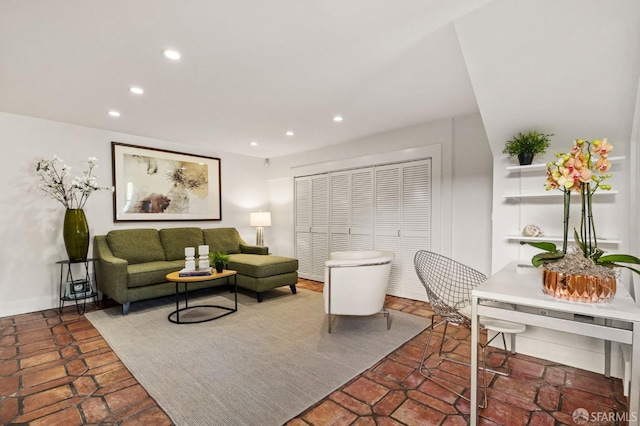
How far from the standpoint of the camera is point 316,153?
5293 millimetres

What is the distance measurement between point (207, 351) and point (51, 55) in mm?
2614

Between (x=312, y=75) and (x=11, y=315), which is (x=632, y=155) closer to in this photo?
(x=312, y=75)

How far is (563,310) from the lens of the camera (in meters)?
1.37

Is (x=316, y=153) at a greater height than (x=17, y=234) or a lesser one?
greater

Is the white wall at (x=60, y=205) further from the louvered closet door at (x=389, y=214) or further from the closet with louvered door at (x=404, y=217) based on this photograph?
the louvered closet door at (x=389, y=214)

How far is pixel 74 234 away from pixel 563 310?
15.0 ft

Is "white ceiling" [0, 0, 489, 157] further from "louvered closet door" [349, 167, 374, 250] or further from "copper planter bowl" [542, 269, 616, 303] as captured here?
"copper planter bowl" [542, 269, 616, 303]

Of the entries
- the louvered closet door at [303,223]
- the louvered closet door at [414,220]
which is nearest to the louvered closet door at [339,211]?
the louvered closet door at [303,223]

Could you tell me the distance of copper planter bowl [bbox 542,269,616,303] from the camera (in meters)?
1.34

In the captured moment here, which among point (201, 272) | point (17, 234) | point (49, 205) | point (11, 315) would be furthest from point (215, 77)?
point (11, 315)

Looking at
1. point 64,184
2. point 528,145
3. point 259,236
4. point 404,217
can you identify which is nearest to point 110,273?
point 64,184

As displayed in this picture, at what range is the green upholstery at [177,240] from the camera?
4.44 meters

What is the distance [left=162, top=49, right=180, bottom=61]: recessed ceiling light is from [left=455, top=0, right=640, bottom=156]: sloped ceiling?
197 centimetres

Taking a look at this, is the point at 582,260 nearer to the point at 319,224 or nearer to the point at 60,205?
the point at 319,224
